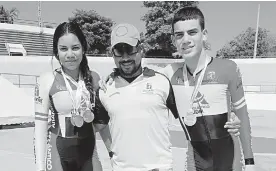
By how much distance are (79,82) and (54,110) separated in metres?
0.30

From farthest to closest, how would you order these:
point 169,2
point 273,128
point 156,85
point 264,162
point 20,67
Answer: point 169,2 < point 20,67 < point 273,128 < point 264,162 < point 156,85

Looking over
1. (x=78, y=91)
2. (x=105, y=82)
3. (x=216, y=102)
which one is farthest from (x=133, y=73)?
(x=216, y=102)

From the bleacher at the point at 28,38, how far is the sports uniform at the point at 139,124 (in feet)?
119

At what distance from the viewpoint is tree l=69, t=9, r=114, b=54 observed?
52000 millimetres

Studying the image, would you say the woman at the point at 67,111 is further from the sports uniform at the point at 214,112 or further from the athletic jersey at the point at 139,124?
the sports uniform at the point at 214,112

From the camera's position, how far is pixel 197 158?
10.1ft

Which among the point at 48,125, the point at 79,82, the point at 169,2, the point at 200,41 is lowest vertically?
the point at 48,125

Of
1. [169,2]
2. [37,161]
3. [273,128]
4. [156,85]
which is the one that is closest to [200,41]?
[156,85]

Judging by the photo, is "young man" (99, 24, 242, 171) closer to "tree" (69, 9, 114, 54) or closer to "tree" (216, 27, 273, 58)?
"tree" (69, 9, 114, 54)

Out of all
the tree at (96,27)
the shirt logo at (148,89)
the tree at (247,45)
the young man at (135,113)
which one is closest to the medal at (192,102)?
the young man at (135,113)

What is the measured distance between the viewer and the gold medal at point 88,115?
9.65 feet

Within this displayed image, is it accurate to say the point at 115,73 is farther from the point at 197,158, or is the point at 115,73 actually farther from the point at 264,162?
the point at 264,162

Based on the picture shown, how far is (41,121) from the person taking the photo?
3.04 m

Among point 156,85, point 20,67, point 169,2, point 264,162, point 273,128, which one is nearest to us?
point 156,85
